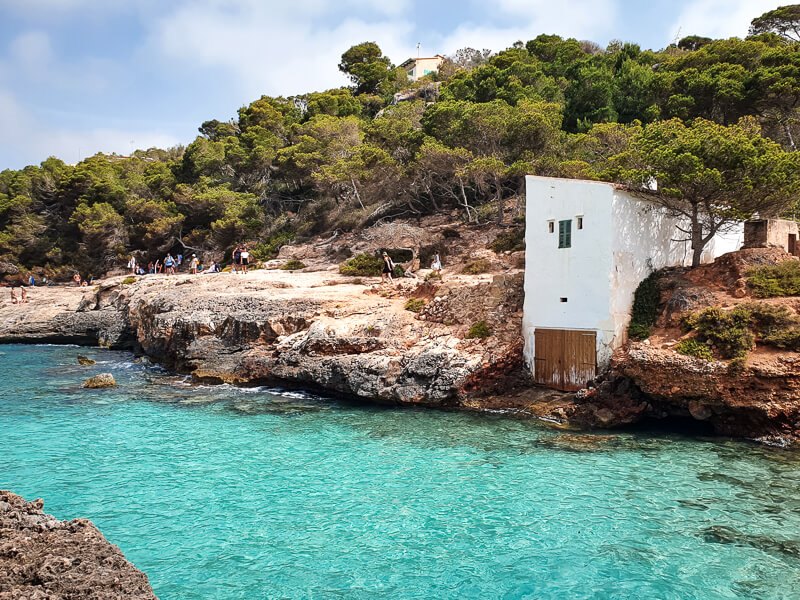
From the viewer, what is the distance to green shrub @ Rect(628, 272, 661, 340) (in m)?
20.4

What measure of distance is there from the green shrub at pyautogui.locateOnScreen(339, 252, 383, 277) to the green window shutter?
16270mm

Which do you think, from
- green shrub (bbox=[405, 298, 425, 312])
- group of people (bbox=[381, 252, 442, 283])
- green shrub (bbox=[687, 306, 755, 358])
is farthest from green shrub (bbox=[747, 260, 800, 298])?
group of people (bbox=[381, 252, 442, 283])

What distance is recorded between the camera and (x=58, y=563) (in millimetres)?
6898

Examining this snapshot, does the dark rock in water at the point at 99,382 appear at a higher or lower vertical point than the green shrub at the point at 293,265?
lower

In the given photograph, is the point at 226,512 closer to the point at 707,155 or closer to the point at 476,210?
the point at 707,155

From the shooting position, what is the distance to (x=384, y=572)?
1045cm

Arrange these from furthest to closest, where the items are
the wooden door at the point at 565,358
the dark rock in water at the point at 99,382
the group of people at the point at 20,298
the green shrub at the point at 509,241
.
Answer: the group of people at the point at 20,298 → the green shrub at the point at 509,241 → the dark rock in water at the point at 99,382 → the wooden door at the point at 565,358

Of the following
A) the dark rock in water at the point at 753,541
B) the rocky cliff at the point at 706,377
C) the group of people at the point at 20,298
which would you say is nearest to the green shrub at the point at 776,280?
the rocky cliff at the point at 706,377

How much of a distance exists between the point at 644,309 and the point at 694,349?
312 cm

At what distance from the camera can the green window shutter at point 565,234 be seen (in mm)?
21609

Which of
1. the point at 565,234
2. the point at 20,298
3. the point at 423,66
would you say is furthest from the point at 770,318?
the point at 423,66

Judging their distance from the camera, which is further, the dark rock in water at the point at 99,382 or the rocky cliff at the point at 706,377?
the dark rock in water at the point at 99,382

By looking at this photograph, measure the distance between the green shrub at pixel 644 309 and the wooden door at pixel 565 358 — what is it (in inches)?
58.4

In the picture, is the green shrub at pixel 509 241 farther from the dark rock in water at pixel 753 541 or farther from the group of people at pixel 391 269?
the dark rock in water at pixel 753 541
